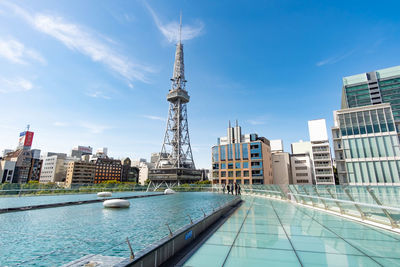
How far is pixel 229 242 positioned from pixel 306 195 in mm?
10861

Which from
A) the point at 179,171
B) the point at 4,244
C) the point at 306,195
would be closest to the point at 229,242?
the point at 4,244

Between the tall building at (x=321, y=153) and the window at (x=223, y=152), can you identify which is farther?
the window at (x=223, y=152)

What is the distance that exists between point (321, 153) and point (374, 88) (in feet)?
148

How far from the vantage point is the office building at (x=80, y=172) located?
101m

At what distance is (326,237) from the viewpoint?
6148 millimetres

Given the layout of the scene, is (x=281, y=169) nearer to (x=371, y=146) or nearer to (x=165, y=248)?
(x=371, y=146)

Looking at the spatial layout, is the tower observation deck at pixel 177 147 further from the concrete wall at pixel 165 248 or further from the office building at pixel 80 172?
the concrete wall at pixel 165 248

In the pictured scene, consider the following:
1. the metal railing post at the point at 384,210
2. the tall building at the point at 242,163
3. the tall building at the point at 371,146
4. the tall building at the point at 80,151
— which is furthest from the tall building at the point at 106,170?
the metal railing post at the point at 384,210

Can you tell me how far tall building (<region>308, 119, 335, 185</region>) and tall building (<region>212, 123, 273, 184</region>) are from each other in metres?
14.6

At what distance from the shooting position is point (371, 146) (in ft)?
129

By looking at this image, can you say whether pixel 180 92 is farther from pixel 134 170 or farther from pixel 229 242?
pixel 229 242

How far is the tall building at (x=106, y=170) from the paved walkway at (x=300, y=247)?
4639 inches

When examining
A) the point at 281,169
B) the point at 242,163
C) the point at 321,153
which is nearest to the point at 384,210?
the point at 242,163

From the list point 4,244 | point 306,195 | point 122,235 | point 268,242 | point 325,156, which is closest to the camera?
point 268,242
